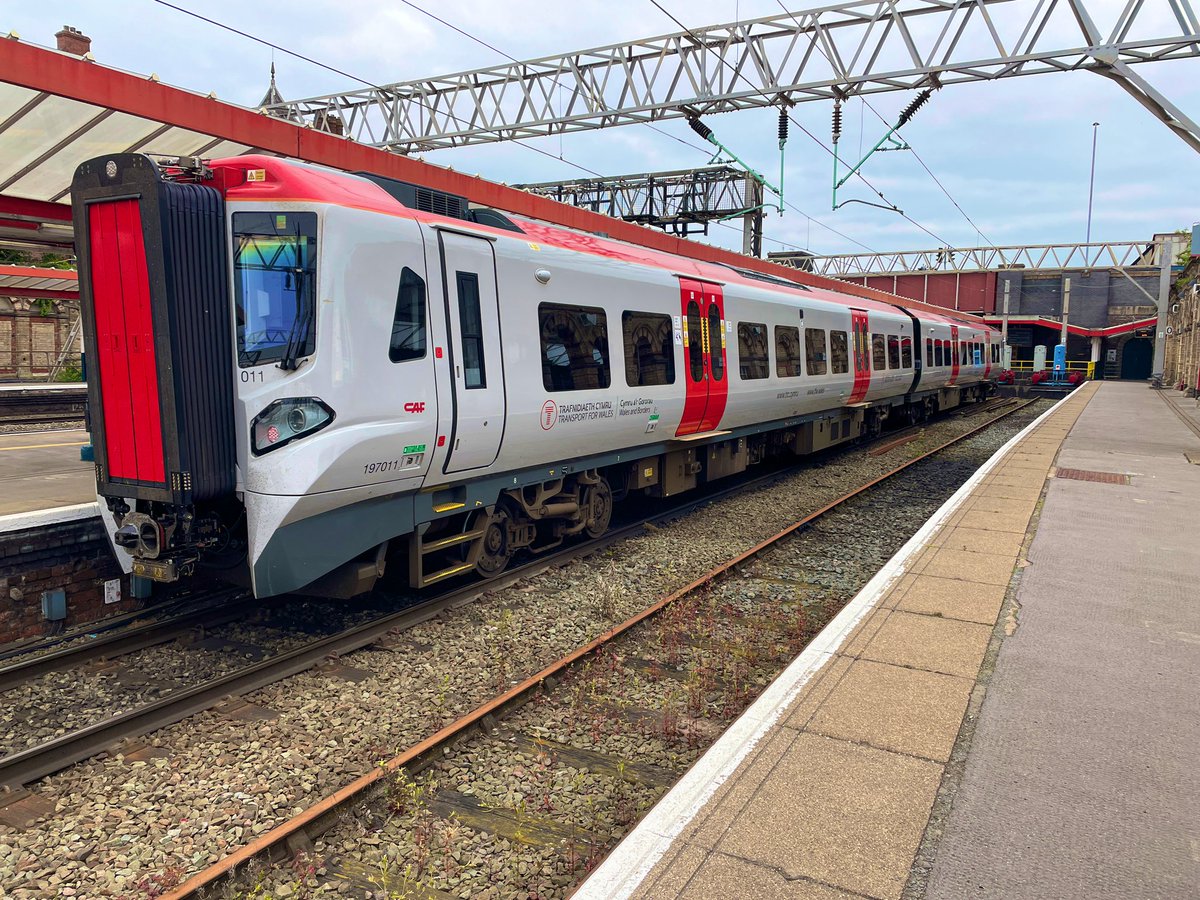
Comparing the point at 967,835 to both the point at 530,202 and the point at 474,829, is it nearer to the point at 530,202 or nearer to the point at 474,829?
the point at 474,829

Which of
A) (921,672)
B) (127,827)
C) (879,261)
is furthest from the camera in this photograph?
(879,261)

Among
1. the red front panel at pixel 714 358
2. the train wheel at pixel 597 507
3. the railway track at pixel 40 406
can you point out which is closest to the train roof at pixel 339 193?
the red front panel at pixel 714 358

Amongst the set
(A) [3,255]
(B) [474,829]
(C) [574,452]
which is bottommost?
(B) [474,829]

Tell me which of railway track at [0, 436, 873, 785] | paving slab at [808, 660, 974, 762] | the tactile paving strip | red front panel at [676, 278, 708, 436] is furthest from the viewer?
the tactile paving strip

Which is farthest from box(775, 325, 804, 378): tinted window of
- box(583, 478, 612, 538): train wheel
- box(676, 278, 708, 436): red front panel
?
box(583, 478, 612, 538): train wheel

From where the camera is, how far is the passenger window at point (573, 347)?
7.48 metres

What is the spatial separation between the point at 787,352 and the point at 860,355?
14.0 feet

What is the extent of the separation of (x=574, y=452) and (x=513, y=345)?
4.98 feet

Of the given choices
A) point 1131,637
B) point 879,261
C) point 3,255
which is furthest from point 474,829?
point 879,261

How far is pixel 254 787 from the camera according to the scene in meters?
4.12

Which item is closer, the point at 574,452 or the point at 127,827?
the point at 127,827

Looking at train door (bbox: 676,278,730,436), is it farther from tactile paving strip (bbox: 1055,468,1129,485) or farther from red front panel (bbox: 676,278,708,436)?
tactile paving strip (bbox: 1055,468,1129,485)

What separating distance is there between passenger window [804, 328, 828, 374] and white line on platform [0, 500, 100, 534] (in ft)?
34.7

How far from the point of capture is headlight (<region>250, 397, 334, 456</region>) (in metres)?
5.32
